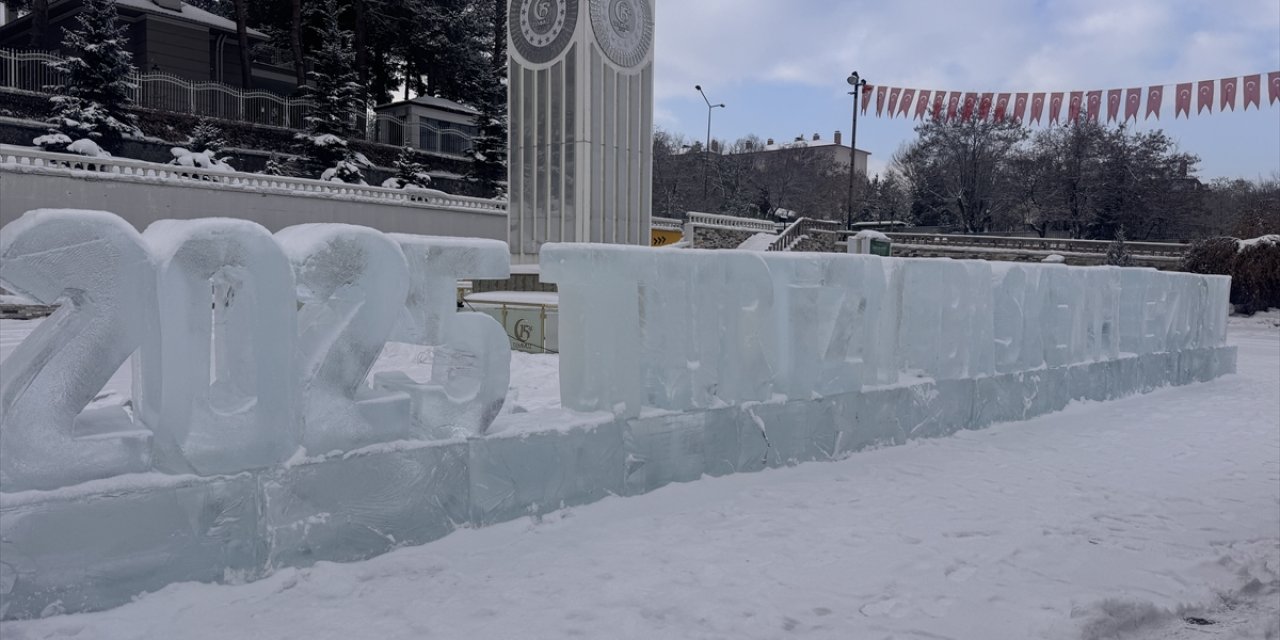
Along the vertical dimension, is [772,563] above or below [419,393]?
below

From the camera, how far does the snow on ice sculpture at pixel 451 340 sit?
4016 mm

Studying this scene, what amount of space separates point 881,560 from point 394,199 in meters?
21.1

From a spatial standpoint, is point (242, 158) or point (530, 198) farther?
point (242, 158)

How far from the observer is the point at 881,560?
395 centimetres

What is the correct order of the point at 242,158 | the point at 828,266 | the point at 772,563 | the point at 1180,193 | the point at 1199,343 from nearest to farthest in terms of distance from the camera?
the point at 772,563 < the point at 828,266 < the point at 1199,343 < the point at 242,158 < the point at 1180,193

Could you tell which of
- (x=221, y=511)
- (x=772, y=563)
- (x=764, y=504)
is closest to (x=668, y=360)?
(x=764, y=504)

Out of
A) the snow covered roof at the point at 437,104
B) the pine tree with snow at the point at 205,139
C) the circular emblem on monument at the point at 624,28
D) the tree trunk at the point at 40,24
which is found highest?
the tree trunk at the point at 40,24

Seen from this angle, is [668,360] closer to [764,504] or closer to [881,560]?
[764,504]

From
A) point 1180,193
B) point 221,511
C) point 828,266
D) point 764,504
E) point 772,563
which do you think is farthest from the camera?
point 1180,193

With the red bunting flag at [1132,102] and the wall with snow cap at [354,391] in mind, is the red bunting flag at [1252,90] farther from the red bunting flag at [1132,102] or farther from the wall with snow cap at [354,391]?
the wall with snow cap at [354,391]

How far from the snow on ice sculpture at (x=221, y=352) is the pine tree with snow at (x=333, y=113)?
924 inches

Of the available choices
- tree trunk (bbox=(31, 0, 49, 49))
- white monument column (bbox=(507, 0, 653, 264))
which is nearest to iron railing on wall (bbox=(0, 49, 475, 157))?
tree trunk (bbox=(31, 0, 49, 49))

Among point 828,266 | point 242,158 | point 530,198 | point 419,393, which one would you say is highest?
point 242,158

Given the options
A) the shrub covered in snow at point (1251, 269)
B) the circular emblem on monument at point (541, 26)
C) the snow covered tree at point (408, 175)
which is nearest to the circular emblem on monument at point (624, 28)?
the circular emblem on monument at point (541, 26)
